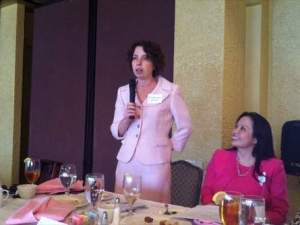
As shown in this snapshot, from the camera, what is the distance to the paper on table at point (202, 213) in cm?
145

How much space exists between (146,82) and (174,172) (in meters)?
0.59

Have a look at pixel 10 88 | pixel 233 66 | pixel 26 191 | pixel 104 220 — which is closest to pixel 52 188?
pixel 26 191

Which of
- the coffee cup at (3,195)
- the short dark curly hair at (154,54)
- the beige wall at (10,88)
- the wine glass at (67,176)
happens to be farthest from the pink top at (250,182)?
the beige wall at (10,88)

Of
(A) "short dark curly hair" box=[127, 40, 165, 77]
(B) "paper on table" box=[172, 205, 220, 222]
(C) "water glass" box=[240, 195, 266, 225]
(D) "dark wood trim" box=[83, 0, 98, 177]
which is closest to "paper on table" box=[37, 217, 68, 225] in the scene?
(B) "paper on table" box=[172, 205, 220, 222]

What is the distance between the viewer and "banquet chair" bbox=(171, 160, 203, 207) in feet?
7.70

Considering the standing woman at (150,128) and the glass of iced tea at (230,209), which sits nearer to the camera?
the glass of iced tea at (230,209)

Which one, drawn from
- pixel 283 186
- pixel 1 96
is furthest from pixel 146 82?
pixel 1 96

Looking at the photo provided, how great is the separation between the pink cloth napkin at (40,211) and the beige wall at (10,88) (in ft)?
12.3

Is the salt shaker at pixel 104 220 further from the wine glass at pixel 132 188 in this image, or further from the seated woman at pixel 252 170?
the seated woman at pixel 252 170

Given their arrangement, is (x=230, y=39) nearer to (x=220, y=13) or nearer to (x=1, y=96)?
(x=220, y=13)

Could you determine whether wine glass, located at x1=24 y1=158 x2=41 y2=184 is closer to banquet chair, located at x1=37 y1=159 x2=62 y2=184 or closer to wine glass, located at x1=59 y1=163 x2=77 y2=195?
wine glass, located at x1=59 y1=163 x2=77 y2=195

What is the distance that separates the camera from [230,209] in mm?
1211

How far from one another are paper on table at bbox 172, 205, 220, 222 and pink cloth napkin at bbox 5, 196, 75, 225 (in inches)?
16.7

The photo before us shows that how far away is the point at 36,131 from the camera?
4988mm
